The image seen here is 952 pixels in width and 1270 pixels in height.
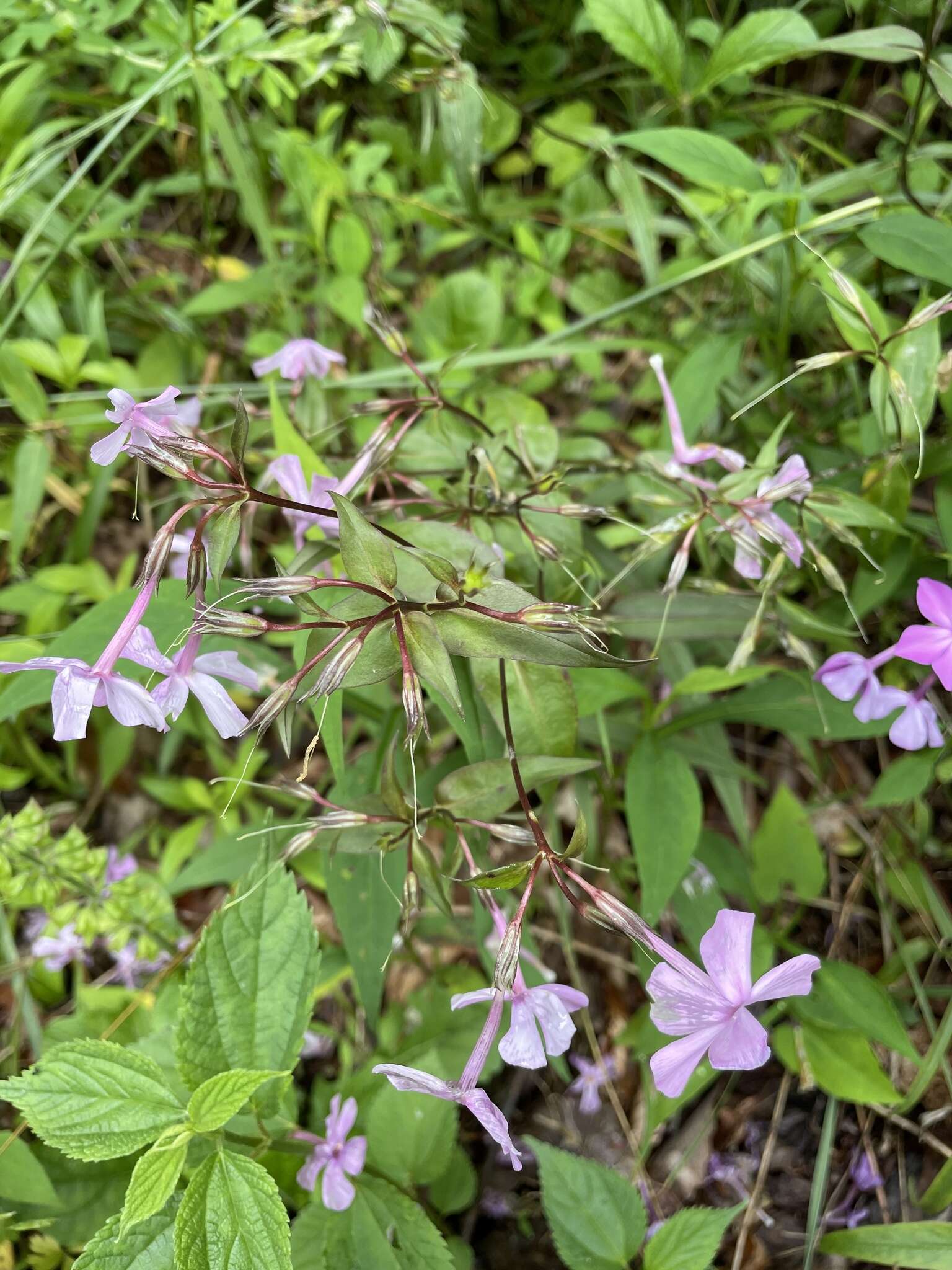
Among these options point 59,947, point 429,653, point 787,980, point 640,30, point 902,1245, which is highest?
point 640,30

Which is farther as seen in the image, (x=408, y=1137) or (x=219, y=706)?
(x=408, y=1137)

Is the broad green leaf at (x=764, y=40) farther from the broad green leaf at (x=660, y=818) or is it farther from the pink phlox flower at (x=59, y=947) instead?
the pink phlox flower at (x=59, y=947)

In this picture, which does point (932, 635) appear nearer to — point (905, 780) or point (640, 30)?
point (905, 780)

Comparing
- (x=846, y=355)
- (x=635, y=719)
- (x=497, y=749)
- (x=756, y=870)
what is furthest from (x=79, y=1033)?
(x=846, y=355)

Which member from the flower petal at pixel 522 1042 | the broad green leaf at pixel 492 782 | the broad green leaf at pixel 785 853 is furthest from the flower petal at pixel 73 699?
the broad green leaf at pixel 785 853

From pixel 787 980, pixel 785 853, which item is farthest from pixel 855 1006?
pixel 787 980
